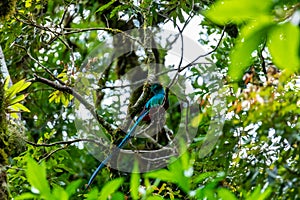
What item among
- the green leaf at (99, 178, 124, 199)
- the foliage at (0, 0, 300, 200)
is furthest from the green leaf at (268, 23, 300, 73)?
the green leaf at (99, 178, 124, 199)

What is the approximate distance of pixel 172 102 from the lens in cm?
421

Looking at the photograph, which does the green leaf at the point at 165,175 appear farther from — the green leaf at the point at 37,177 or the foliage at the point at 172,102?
the green leaf at the point at 37,177

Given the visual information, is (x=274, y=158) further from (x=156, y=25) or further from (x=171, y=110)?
(x=171, y=110)

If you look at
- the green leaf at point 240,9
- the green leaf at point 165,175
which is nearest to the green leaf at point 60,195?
the green leaf at point 165,175

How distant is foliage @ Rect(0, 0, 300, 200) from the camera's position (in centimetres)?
72

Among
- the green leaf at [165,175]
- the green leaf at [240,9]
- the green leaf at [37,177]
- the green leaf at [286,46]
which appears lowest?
the green leaf at [165,175]

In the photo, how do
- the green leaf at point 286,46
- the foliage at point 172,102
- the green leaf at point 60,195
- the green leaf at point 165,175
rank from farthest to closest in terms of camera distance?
1. the green leaf at point 165,175
2. the green leaf at point 60,195
3. the foliage at point 172,102
4. the green leaf at point 286,46

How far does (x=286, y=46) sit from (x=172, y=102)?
3686 millimetres

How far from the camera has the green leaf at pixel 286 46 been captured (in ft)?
1.70

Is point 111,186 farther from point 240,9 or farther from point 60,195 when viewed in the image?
point 240,9

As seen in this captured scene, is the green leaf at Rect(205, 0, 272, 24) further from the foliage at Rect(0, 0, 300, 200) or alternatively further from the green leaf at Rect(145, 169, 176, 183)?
the green leaf at Rect(145, 169, 176, 183)

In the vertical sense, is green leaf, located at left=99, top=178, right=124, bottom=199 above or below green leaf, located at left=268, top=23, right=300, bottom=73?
below

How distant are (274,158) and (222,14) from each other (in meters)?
0.99

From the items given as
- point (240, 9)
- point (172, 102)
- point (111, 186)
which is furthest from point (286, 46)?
point (172, 102)
